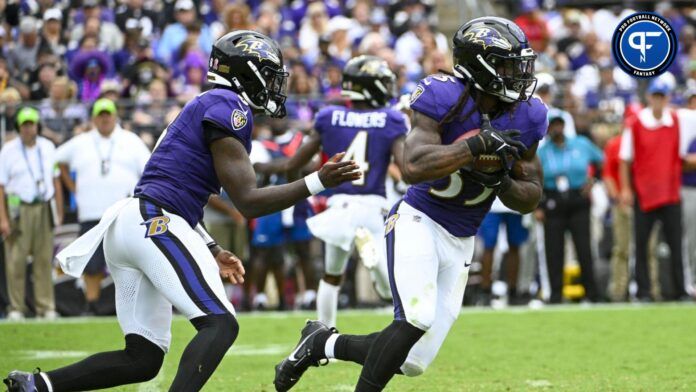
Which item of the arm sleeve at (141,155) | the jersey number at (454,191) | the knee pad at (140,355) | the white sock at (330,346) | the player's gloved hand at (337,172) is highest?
the player's gloved hand at (337,172)

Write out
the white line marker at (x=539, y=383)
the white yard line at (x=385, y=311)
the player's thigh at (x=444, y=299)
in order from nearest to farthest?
the player's thigh at (x=444, y=299) < the white line marker at (x=539, y=383) < the white yard line at (x=385, y=311)

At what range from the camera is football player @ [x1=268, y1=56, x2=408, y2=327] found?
26.3 ft

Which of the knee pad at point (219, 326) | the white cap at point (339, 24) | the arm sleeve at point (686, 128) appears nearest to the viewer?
the knee pad at point (219, 326)

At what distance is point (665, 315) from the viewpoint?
1038 centimetres

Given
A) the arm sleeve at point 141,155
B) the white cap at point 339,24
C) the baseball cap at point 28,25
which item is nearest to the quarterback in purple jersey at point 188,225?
the arm sleeve at point 141,155

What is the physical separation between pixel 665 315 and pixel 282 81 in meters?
6.21

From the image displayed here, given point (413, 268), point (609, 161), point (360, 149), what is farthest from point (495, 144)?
point (609, 161)

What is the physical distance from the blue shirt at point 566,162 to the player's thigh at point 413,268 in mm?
6893

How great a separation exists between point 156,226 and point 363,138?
3.52 meters

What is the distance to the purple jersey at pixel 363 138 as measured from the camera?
8266 mm

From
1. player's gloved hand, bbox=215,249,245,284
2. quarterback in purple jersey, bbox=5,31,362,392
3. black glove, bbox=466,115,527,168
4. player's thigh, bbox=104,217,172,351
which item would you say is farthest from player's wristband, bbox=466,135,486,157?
player's thigh, bbox=104,217,172,351

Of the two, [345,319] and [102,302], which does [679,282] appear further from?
[102,302]

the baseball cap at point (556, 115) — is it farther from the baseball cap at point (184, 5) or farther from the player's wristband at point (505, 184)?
the player's wristband at point (505, 184)

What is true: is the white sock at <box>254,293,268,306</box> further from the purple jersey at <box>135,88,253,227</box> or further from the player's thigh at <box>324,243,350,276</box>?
the purple jersey at <box>135,88,253,227</box>
